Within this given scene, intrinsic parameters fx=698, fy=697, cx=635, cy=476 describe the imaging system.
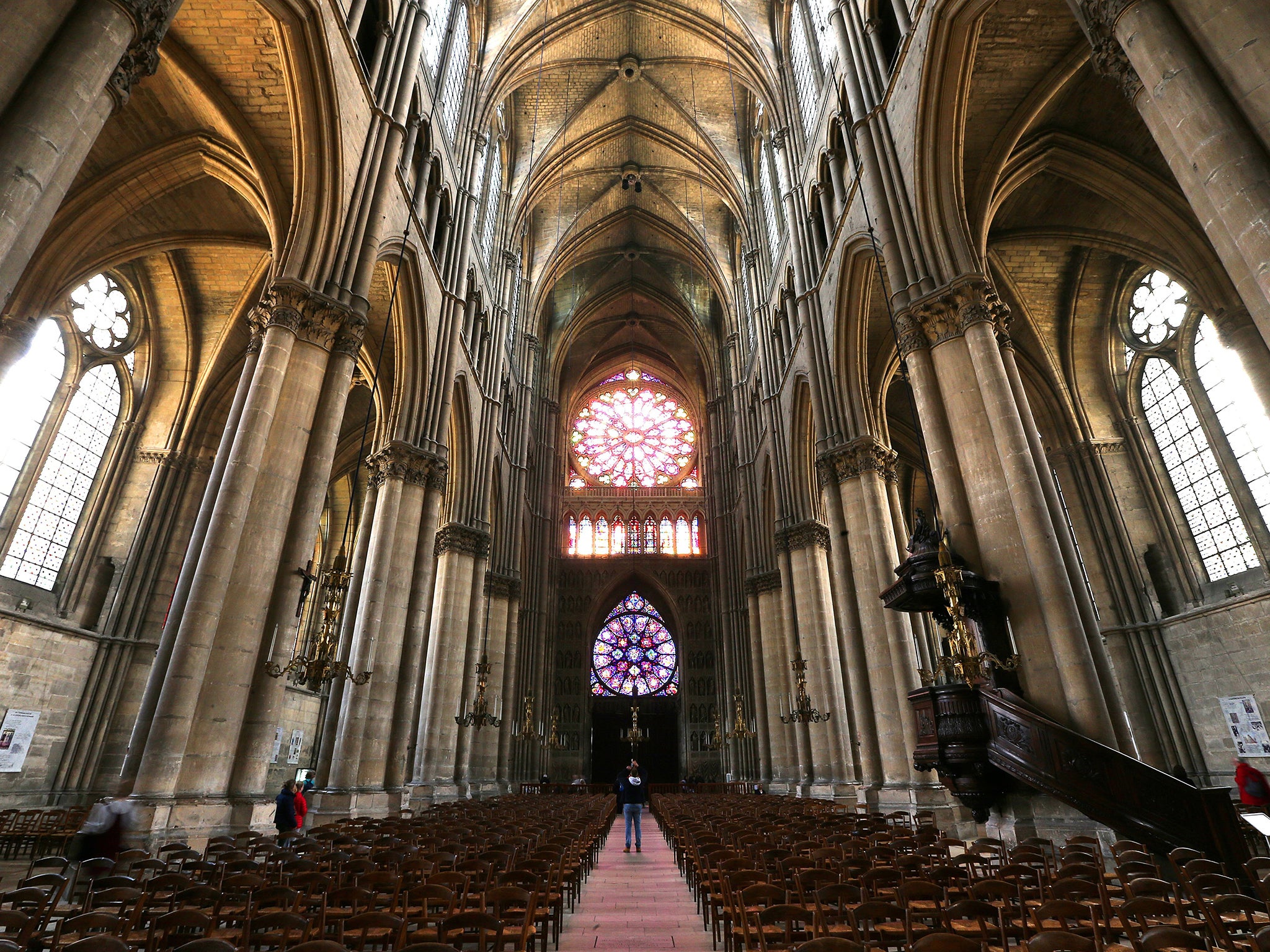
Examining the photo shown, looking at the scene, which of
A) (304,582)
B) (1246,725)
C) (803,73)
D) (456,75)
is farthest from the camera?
(803,73)

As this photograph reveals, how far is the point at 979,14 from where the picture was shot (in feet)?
34.6

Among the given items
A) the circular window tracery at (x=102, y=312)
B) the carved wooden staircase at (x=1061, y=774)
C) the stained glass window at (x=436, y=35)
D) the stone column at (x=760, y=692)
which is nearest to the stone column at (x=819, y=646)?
the stone column at (x=760, y=692)

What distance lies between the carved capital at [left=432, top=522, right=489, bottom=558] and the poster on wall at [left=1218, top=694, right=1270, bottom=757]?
1846 centimetres

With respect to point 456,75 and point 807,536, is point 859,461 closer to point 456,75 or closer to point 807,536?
point 807,536

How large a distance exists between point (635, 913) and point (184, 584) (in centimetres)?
673

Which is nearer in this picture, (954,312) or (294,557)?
(294,557)

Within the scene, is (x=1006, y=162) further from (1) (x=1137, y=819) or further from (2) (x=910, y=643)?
(1) (x=1137, y=819)

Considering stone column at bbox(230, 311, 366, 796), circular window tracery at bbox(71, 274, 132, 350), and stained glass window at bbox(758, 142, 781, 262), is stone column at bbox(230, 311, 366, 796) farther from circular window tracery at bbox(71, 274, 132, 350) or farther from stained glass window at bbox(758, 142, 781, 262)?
stained glass window at bbox(758, 142, 781, 262)

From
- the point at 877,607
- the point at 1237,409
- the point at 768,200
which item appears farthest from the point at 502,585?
the point at 1237,409

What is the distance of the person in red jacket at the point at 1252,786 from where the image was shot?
28.5 feet

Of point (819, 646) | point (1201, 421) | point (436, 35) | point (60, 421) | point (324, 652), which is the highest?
point (436, 35)

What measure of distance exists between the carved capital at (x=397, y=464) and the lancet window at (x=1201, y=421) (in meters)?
16.3

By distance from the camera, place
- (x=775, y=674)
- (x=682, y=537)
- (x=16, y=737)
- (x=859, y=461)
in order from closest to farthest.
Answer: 1. (x=16, y=737)
2. (x=859, y=461)
3. (x=775, y=674)
4. (x=682, y=537)

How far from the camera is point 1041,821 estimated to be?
8227 millimetres
